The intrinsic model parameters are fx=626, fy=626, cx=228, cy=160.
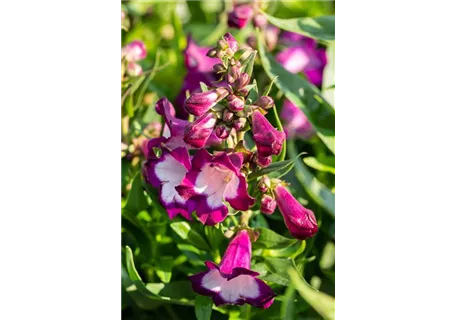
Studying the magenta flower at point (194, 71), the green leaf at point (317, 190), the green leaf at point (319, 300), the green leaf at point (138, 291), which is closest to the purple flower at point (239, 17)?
the magenta flower at point (194, 71)

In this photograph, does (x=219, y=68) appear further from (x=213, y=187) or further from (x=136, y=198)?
(x=136, y=198)

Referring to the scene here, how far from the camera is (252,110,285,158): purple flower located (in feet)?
3.34

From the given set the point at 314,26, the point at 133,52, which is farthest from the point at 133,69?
the point at 314,26

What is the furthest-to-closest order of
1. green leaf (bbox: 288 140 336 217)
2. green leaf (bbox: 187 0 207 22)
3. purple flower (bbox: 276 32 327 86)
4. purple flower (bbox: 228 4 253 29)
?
green leaf (bbox: 187 0 207 22) → purple flower (bbox: 276 32 327 86) → purple flower (bbox: 228 4 253 29) → green leaf (bbox: 288 140 336 217)

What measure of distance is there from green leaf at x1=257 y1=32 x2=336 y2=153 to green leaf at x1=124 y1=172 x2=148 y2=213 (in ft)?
1.18

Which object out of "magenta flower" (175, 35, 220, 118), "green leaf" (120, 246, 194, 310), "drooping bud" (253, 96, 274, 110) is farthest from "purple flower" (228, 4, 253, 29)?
"green leaf" (120, 246, 194, 310)

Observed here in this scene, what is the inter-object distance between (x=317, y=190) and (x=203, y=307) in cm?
35

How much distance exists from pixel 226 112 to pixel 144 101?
22.9 inches

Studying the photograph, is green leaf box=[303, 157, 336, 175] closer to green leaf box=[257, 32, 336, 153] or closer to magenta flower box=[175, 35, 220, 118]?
green leaf box=[257, 32, 336, 153]

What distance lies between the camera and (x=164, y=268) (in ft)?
4.33

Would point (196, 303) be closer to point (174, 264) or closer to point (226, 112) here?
point (174, 264)

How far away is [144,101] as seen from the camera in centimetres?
160

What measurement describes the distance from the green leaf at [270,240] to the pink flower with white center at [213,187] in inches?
5.8
